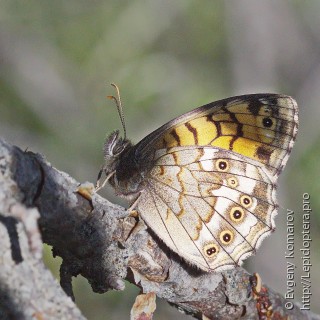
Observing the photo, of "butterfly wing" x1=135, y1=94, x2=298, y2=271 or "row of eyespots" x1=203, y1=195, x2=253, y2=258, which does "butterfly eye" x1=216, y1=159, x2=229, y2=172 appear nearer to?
"butterfly wing" x1=135, y1=94, x2=298, y2=271

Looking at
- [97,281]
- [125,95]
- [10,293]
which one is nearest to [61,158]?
[125,95]

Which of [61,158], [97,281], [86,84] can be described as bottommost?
[97,281]

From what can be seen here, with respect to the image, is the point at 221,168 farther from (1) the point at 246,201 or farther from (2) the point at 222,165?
(1) the point at 246,201

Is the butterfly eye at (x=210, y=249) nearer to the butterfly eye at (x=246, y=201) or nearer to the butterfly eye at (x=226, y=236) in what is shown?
the butterfly eye at (x=226, y=236)

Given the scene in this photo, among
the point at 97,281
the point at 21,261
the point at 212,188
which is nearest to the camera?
the point at 21,261

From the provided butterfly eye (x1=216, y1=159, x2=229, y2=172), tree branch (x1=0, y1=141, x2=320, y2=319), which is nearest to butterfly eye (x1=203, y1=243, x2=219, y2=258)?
tree branch (x1=0, y1=141, x2=320, y2=319)

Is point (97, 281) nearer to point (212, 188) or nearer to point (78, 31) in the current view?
point (212, 188)

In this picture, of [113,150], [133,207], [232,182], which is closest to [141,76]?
[113,150]

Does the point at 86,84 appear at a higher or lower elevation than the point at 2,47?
higher
